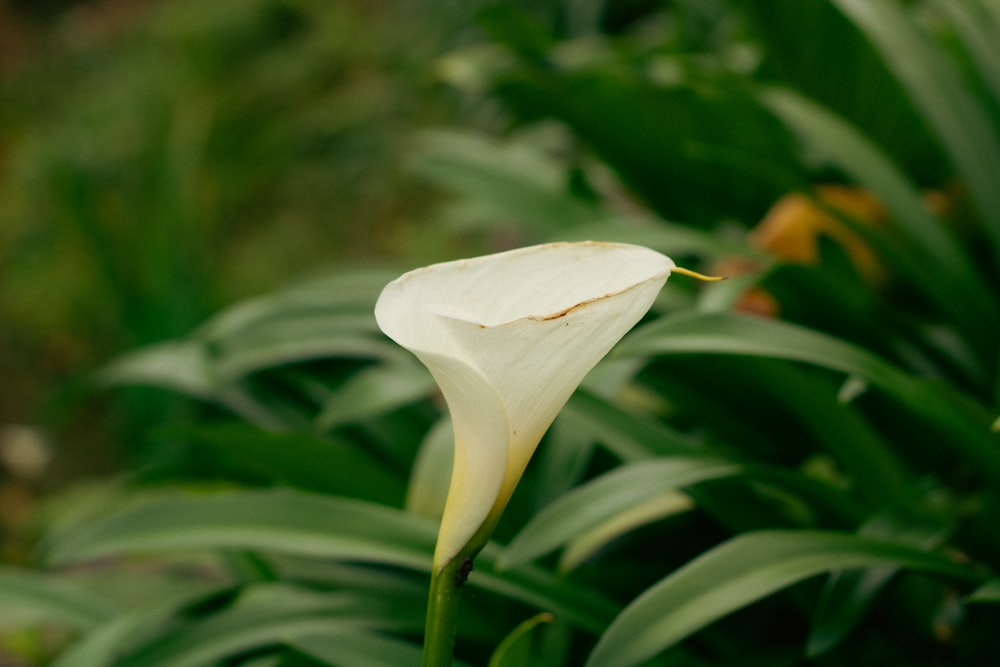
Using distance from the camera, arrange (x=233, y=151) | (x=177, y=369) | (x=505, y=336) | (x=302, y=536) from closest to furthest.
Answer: (x=505, y=336) < (x=302, y=536) < (x=177, y=369) < (x=233, y=151)

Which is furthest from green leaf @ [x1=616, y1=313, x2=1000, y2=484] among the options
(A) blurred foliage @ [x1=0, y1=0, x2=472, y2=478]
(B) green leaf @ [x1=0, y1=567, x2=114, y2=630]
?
(A) blurred foliage @ [x1=0, y1=0, x2=472, y2=478]

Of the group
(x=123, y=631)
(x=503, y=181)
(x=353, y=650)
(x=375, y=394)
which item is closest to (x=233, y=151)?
(x=503, y=181)

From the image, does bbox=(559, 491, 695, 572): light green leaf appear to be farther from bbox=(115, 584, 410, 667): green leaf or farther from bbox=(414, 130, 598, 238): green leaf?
bbox=(414, 130, 598, 238): green leaf

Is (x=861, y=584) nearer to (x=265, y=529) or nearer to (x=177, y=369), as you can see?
(x=265, y=529)

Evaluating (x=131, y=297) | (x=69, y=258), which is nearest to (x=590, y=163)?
(x=131, y=297)

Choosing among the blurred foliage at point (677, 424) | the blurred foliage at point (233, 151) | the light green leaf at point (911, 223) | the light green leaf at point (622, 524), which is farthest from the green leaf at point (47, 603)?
the blurred foliage at point (233, 151)

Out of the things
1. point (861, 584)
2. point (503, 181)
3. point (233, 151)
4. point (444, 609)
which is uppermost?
point (233, 151)

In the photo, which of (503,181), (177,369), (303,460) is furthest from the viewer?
(503,181)

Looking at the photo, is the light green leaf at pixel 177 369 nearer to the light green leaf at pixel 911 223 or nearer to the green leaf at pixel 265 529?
the green leaf at pixel 265 529
